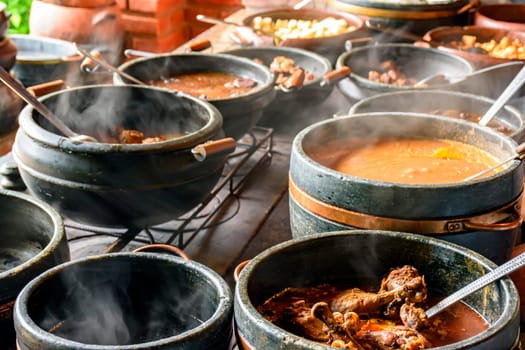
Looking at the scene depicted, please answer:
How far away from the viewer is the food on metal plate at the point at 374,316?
147 centimetres

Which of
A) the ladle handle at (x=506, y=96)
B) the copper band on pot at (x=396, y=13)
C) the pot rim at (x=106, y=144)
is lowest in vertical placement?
the copper band on pot at (x=396, y=13)

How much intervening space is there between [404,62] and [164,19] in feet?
8.81

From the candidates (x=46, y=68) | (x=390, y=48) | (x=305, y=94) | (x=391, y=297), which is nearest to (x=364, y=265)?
(x=391, y=297)

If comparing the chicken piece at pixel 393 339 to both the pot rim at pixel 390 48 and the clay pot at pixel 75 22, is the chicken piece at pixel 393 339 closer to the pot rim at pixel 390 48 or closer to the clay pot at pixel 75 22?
the pot rim at pixel 390 48

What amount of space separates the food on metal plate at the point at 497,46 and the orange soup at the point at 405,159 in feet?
5.20

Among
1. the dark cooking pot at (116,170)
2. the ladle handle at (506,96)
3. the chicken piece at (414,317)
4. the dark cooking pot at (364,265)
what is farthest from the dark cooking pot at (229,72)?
the chicken piece at (414,317)

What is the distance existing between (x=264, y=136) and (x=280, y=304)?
1.84 m

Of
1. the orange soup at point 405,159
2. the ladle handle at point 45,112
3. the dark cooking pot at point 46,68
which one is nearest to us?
the orange soup at point 405,159

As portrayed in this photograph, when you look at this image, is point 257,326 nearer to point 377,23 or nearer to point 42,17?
point 377,23

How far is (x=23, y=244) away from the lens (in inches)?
80.3

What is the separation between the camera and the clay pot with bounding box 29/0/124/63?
4.58m

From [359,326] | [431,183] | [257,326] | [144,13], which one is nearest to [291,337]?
[257,326]

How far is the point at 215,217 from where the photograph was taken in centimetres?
280

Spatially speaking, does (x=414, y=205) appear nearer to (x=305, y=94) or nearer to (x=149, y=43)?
(x=305, y=94)
